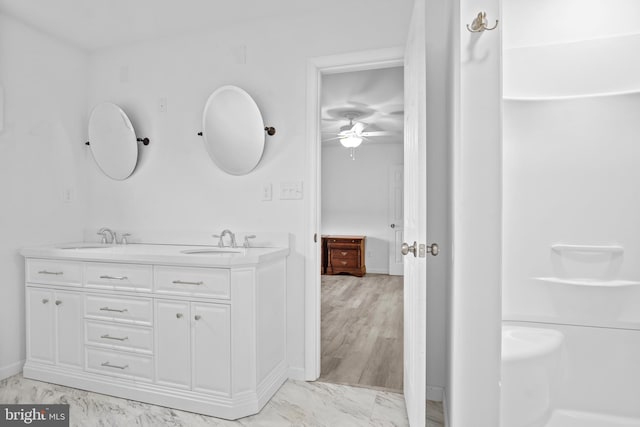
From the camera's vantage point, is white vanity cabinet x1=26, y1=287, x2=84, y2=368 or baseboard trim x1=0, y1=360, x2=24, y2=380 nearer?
white vanity cabinet x1=26, y1=287, x2=84, y2=368

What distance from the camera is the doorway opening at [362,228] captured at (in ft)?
8.89

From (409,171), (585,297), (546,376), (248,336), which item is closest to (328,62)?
(409,171)

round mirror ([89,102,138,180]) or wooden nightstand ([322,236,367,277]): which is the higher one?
round mirror ([89,102,138,180])

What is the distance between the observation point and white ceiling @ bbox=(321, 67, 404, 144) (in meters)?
3.32

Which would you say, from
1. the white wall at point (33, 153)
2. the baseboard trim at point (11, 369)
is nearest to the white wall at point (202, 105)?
the white wall at point (33, 153)

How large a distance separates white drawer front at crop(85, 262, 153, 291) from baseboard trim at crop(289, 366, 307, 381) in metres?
1.05

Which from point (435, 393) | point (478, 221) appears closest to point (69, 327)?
point (435, 393)

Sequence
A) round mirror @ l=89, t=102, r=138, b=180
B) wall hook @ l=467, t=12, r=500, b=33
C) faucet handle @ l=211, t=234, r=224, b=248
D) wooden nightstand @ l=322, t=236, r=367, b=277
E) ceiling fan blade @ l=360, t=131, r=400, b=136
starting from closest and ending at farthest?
wall hook @ l=467, t=12, r=500, b=33, faucet handle @ l=211, t=234, r=224, b=248, round mirror @ l=89, t=102, r=138, b=180, ceiling fan blade @ l=360, t=131, r=400, b=136, wooden nightstand @ l=322, t=236, r=367, b=277

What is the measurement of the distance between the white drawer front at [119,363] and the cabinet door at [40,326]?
0.33 metres

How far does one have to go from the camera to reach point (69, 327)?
7.27 feet

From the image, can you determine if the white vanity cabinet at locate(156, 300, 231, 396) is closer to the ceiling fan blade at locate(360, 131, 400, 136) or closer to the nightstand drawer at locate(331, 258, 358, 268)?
the ceiling fan blade at locate(360, 131, 400, 136)

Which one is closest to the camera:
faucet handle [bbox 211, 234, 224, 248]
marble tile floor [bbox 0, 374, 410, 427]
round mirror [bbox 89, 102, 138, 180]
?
marble tile floor [bbox 0, 374, 410, 427]

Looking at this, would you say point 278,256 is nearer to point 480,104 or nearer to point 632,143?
point 480,104

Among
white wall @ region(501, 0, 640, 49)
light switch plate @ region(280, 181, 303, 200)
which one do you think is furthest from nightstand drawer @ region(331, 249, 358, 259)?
white wall @ region(501, 0, 640, 49)
